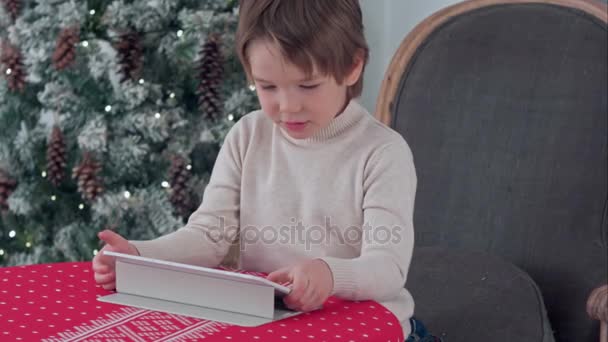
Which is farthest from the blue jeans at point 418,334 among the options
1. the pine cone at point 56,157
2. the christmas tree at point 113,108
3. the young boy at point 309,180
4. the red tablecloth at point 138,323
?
the pine cone at point 56,157

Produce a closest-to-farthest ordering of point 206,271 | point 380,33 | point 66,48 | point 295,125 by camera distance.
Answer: point 206,271 → point 295,125 → point 66,48 → point 380,33

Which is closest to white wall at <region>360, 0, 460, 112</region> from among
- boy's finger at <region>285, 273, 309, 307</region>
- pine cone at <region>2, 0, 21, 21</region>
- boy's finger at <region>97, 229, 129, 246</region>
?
pine cone at <region>2, 0, 21, 21</region>

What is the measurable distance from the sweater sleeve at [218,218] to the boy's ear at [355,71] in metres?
0.22

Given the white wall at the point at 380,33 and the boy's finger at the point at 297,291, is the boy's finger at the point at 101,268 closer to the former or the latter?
the boy's finger at the point at 297,291

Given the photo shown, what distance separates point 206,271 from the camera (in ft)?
3.37

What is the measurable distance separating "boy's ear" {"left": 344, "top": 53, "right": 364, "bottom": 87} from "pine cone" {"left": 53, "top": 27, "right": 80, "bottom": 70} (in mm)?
1559

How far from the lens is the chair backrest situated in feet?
5.49

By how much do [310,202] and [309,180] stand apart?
0.11 feet

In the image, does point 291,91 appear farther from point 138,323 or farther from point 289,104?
point 138,323

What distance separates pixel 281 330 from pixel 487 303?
2.17 feet

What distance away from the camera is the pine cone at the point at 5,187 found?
2.84 m

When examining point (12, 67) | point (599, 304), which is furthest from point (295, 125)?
point (12, 67)

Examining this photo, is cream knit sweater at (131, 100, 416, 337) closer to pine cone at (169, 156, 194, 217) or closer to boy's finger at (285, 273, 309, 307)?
boy's finger at (285, 273, 309, 307)

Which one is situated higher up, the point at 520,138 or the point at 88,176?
the point at 520,138
